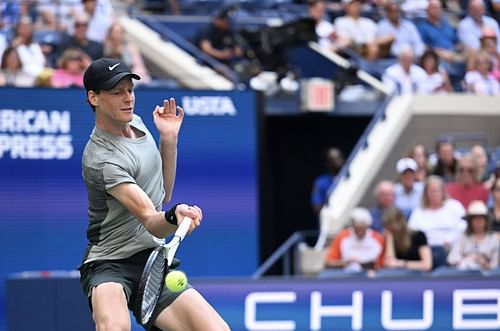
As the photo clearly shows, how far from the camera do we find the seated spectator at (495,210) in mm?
11578

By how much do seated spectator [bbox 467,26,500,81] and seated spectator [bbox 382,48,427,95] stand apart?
622mm

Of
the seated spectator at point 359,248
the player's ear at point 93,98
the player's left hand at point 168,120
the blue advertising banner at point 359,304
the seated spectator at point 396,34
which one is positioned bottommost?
the blue advertising banner at point 359,304

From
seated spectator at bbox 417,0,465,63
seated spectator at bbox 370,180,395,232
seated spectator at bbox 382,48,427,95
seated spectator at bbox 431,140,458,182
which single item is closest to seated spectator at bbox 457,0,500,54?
seated spectator at bbox 417,0,465,63

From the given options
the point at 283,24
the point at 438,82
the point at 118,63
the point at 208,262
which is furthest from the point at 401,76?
the point at 118,63

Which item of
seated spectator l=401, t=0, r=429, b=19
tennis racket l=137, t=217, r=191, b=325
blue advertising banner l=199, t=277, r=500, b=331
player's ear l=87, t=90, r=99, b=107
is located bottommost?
blue advertising banner l=199, t=277, r=500, b=331

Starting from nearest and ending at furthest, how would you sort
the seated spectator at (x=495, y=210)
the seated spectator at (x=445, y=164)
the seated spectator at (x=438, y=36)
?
the seated spectator at (x=495, y=210), the seated spectator at (x=445, y=164), the seated spectator at (x=438, y=36)

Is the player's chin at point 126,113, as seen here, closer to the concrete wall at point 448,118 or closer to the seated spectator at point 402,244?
the seated spectator at point 402,244

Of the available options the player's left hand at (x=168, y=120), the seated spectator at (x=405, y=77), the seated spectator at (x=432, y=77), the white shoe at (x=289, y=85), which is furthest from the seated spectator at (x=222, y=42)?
the player's left hand at (x=168, y=120)

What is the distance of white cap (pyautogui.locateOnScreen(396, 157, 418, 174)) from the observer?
12.4 m

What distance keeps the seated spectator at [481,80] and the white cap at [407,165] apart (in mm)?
1715

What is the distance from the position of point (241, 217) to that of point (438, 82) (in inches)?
134

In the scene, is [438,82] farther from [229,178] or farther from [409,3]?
[229,178]

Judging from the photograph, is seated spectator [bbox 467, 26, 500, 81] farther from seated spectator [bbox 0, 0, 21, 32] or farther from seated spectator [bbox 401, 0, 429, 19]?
seated spectator [bbox 0, 0, 21, 32]

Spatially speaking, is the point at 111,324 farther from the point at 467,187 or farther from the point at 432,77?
the point at 432,77
